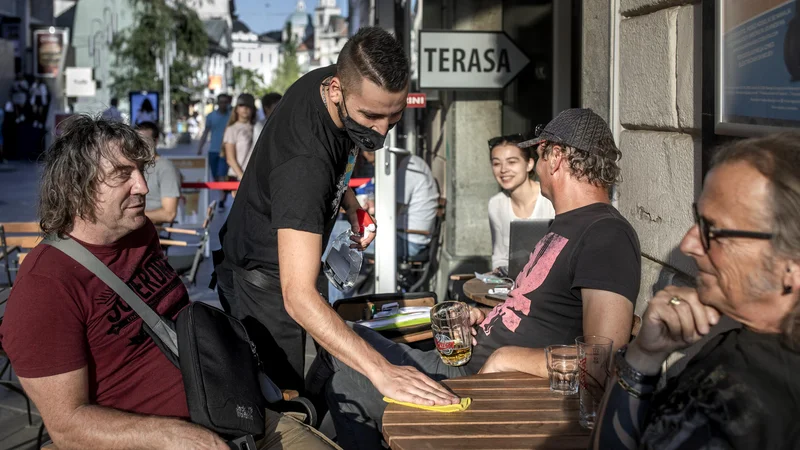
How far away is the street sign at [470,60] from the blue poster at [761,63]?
412cm

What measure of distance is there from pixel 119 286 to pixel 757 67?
80.1 inches

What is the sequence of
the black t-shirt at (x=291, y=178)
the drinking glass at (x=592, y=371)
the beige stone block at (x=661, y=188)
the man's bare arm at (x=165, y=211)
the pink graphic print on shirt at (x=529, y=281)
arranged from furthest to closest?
the man's bare arm at (x=165, y=211)
the beige stone block at (x=661, y=188)
the pink graphic print on shirt at (x=529, y=281)
the black t-shirt at (x=291, y=178)
the drinking glass at (x=592, y=371)

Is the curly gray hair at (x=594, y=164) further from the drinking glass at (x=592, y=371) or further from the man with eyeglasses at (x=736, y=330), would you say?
the man with eyeglasses at (x=736, y=330)

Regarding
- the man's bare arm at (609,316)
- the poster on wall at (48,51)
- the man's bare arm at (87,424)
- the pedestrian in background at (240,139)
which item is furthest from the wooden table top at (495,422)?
the poster on wall at (48,51)

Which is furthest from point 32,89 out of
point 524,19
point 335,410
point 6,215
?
point 335,410

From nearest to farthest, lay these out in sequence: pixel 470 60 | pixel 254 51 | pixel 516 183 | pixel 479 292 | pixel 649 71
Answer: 1. pixel 649 71
2. pixel 479 292
3. pixel 516 183
4. pixel 470 60
5. pixel 254 51

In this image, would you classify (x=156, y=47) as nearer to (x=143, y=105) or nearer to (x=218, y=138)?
(x=143, y=105)

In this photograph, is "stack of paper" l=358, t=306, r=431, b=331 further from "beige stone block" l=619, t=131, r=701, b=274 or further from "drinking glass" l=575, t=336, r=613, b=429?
"drinking glass" l=575, t=336, r=613, b=429

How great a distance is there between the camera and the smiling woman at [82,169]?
2.71 m

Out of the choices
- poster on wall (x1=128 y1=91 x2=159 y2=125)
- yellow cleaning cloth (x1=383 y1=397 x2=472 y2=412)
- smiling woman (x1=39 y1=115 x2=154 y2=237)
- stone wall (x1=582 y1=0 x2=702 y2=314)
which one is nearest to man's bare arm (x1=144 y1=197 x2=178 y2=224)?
stone wall (x1=582 y1=0 x2=702 y2=314)

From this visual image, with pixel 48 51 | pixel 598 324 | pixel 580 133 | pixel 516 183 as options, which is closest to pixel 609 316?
pixel 598 324

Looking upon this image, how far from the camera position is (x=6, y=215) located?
50.5 feet

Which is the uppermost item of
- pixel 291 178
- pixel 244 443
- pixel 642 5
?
pixel 642 5

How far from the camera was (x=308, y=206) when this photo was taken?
287 cm
